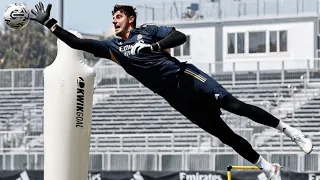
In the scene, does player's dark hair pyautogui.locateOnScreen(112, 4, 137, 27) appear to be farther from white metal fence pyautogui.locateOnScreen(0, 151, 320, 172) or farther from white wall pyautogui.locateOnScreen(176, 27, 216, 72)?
white wall pyautogui.locateOnScreen(176, 27, 216, 72)

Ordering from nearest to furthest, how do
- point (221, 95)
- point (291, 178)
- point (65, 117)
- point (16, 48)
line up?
point (221, 95) < point (65, 117) < point (291, 178) < point (16, 48)

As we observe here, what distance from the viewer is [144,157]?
2231 centimetres

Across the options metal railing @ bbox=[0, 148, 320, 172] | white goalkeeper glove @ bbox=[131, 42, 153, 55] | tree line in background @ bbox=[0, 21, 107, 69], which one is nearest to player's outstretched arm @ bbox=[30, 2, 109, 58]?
white goalkeeper glove @ bbox=[131, 42, 153, 55]

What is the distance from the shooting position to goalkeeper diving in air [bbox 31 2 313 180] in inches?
386

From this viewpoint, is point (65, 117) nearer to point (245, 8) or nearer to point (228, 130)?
point (228, 130)

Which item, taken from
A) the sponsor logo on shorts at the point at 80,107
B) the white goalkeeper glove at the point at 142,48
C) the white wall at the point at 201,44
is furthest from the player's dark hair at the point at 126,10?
the white wall at the point at 201,44

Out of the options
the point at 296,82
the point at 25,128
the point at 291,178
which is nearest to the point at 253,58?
the point at 296,82

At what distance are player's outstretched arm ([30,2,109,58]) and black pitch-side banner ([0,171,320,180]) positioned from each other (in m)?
8.05

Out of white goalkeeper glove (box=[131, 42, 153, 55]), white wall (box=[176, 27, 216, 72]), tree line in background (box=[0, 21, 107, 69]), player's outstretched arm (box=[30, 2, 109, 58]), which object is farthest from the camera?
tree line in background (box=[0, 21, 107, 69])

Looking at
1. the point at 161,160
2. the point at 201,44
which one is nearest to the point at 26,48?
the point at 201,44

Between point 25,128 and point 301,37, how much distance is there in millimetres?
13446

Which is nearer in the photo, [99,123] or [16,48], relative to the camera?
[99,123]

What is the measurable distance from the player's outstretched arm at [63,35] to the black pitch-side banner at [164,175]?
8045 millimetres

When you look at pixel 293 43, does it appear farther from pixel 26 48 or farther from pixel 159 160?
pixel 26 48
